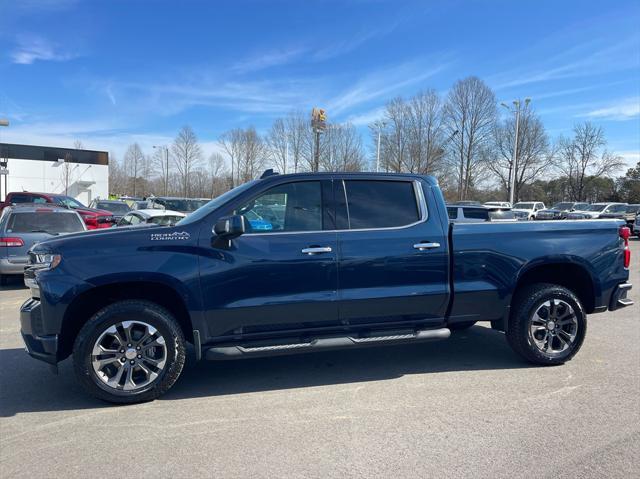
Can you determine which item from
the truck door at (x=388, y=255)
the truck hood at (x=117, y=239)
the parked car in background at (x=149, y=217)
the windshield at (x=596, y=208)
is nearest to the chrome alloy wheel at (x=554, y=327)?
the truck door at (x=388, y=255)

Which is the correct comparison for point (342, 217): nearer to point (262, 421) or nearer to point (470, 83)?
point (262, 421)

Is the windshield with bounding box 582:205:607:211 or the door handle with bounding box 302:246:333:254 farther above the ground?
the windshield with bounding box 582:205:607:211

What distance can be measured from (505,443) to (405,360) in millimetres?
1905

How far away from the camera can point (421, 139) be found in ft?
154

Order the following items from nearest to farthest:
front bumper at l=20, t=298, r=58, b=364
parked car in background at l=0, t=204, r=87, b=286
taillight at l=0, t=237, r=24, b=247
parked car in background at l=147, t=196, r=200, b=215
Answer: front bumper at l=20, t=298, r=58, b=364, taillight at l=0, t=237, r=24, b=247, parked car in background at l=0, t=204, r=87, b=286, parked car in background at l=147, t=196, r=200, b=215

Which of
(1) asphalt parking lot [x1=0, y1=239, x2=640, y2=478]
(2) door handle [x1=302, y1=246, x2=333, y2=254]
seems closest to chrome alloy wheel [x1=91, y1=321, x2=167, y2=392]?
(1) asphalt parking lot [x1=0, y1=239, x2=640, y2=478]

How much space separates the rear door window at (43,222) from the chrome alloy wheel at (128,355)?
22.1 feet

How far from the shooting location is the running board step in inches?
161

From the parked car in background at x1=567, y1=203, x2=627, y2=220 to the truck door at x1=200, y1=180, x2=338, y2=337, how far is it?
2940 cm

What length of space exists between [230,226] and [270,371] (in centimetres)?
173

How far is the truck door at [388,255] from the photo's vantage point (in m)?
4.40

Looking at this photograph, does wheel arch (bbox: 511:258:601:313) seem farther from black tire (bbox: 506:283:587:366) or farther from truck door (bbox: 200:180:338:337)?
truck door (bbox: 200:180:338:337)

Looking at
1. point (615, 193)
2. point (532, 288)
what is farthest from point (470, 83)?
point (532, 288)

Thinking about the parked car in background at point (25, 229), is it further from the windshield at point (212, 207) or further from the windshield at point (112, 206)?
the windshield at point (112, 206)
